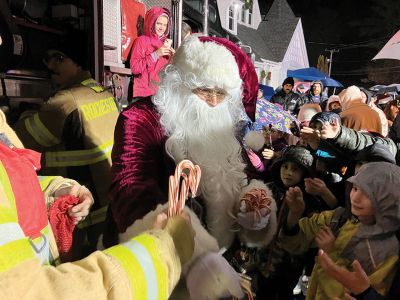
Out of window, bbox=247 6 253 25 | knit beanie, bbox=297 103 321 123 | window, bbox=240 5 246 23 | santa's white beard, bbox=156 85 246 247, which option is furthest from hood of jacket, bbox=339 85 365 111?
window, bbox=247 6 253 25

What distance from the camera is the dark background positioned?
701 cm

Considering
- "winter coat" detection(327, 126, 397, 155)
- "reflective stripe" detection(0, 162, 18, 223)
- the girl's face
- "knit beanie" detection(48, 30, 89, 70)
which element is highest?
the girl's face

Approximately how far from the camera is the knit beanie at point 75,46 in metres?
2.43

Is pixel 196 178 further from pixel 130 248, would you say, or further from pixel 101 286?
pixel 101 286

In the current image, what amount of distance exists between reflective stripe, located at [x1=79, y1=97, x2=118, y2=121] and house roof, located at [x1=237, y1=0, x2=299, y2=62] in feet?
35.1

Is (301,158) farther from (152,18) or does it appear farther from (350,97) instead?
(152,18)

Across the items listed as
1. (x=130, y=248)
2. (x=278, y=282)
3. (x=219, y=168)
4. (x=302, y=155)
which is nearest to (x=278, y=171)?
(x=302, y=155)

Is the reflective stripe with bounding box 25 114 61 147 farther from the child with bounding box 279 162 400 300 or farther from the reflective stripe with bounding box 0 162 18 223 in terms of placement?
the child with bounding box 279 162 400 300

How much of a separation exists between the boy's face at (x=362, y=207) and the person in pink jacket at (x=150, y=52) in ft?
7.09

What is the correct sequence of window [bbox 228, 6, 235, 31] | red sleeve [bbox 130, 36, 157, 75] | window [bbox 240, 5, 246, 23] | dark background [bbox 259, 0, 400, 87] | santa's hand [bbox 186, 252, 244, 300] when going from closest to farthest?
santa's hand [bbox 186, 252, 244, 300]
red sleeve [bbox 130, 36, 157, 75]
dark background [bbox 259, 0, 400, 87]
window [bbox 228, 6, 235, 31]
window [bbox 240, 5, 246, 23]

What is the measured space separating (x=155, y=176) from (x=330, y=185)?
4.38 feet

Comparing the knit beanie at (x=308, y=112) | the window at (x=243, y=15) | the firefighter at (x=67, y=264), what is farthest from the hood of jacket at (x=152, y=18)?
the window at (x=243, y=15)

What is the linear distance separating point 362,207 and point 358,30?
771cm

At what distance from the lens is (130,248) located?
27.4 inches
